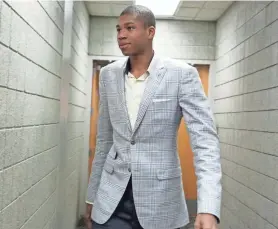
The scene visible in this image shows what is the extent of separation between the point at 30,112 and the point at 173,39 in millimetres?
2840

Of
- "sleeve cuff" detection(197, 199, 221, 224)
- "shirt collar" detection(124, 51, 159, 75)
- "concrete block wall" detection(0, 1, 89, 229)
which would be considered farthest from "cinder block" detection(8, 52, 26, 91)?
"sleeve cuff" detection(197, 199, 221, 224)

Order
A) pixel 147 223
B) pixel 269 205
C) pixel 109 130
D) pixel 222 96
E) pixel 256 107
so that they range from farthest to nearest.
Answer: pixel 222 96 → pixel 256 107 → pixel 269 205 → pixel 109 130 → pixel 147 223

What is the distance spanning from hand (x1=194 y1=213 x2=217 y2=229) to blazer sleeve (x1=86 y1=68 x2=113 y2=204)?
535 millimetres

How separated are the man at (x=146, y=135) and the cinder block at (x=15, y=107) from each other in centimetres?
37

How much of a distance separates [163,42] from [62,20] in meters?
1.93

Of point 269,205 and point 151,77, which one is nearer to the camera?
point 151,77

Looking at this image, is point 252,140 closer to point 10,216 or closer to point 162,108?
point 162,108

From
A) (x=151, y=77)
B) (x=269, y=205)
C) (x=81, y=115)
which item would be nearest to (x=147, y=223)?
(x=151, y=77)

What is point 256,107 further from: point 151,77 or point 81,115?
point 81,115

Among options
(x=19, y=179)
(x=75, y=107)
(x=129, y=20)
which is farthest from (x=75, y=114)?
(x=129, y=20)

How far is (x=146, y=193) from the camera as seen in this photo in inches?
50.1

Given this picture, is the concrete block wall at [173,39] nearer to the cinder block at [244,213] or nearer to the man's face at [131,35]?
the cinder block at [244,213]

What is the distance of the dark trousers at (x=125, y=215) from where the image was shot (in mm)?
1305

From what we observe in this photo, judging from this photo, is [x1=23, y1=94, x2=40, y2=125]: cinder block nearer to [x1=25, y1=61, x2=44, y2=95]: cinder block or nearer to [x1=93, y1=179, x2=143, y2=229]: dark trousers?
[x1=25, y1=61, x2=44, y2=95]: cinder block
